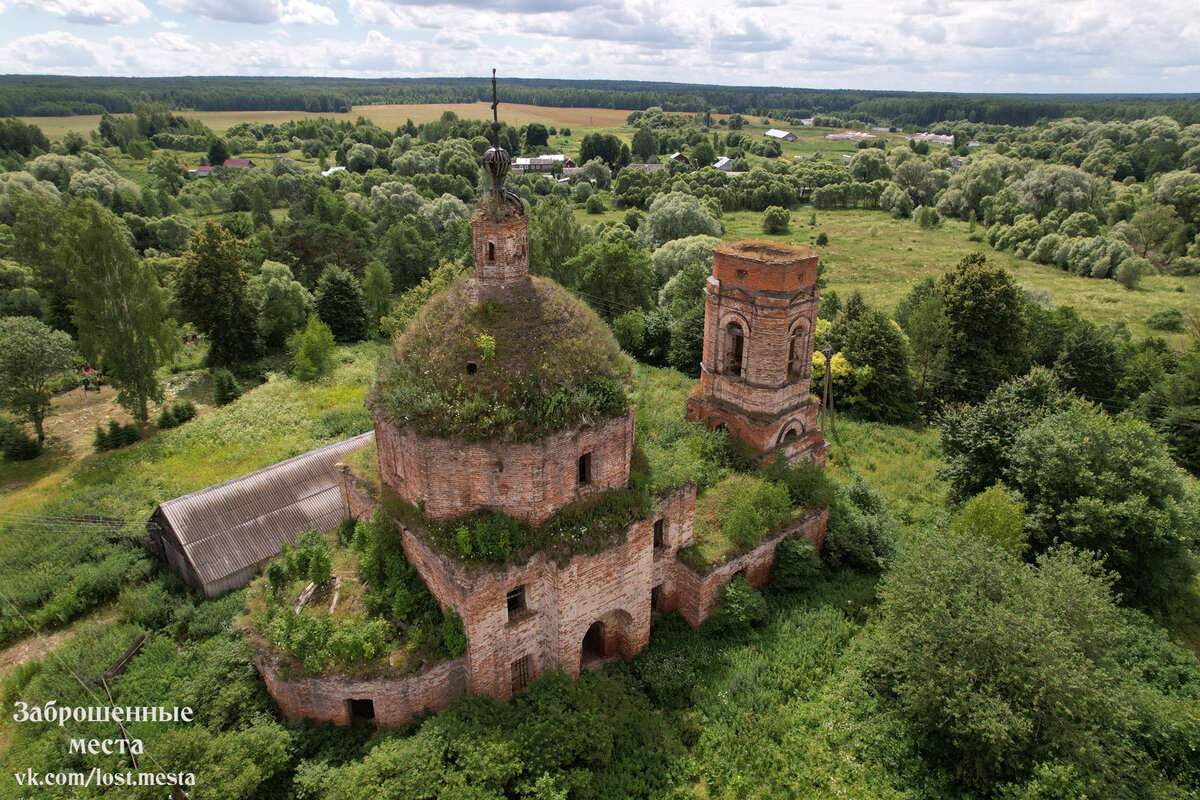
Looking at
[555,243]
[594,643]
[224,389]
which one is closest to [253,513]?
[594,643]

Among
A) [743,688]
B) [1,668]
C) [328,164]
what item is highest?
[328,164]

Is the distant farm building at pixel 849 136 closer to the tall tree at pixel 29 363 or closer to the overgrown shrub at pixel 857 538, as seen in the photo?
the overgrown shrub at pixel 857 538

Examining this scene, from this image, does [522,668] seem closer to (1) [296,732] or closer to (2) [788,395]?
(1) [296,732]

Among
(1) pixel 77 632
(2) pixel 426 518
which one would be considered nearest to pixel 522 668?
(2) pixel 426 518

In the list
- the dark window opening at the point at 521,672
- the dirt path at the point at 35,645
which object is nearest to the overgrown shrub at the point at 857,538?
the dark window opening at the point at 521,672

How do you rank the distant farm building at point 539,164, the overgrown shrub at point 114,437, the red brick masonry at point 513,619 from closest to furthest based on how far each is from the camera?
1. the red brick masonry at point 513,619
2. the overgrown shrub at point 114,437
3. the distant farm building at point 539,164

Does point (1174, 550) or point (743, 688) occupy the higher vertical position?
point (1174, 550)

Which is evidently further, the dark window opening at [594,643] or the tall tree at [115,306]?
the tall tree at [115,306]

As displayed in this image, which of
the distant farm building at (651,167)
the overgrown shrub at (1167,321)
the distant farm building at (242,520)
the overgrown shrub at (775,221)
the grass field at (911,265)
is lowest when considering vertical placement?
the distant farm building at (242,520)
